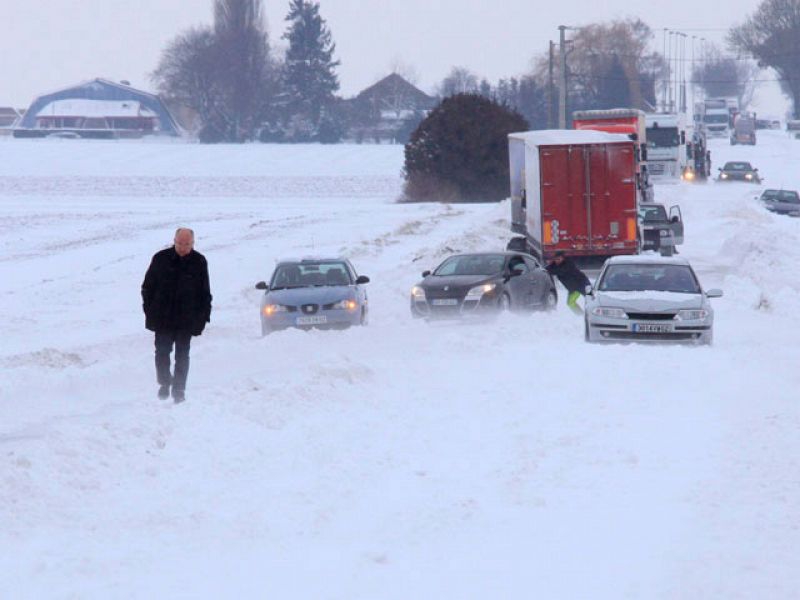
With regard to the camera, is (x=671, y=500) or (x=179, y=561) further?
(x=671, y=500)

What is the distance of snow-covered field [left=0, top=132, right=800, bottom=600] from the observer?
883 centimetres

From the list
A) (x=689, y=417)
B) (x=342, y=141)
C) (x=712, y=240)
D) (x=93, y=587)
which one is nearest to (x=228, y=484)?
(x=93, y=587)

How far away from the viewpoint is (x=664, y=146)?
216ft

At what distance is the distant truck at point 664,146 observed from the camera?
215 feet

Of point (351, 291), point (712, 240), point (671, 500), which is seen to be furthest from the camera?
point (712, 240)

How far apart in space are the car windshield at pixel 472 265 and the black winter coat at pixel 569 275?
1.26 metres

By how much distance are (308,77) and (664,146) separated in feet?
309

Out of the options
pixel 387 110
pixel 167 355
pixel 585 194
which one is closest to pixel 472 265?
pixel 585 194

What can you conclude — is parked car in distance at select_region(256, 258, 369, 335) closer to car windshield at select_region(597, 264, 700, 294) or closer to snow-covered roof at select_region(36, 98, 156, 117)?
car windshield at select_region(597, 264, 700, 294)

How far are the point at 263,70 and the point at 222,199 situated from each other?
248ft

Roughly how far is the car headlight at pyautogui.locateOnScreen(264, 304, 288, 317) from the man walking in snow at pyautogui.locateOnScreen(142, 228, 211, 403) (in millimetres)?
8931

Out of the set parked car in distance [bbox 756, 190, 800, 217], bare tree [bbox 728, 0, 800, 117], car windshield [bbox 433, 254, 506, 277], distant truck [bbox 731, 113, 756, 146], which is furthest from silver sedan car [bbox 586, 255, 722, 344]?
bare tree [bbox 728, 0, 800, 117]

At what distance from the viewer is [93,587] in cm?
842

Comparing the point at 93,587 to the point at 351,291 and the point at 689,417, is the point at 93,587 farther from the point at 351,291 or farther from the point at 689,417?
the point at 351,291
